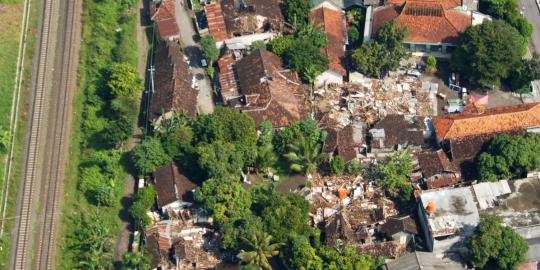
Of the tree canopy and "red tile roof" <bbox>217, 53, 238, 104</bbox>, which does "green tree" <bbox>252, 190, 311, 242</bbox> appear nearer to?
the tree canopy

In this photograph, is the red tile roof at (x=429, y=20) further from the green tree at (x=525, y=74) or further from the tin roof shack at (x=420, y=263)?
the tin roof shack at (x=420, y=263)

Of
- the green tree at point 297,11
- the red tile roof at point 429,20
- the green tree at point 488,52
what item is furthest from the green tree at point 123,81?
the green tree at point 488,52

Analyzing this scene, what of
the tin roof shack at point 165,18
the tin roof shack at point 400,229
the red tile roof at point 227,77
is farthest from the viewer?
the tin roof shack at point 165,18

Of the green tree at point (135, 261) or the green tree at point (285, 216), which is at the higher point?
the green tree at point (285, 216)

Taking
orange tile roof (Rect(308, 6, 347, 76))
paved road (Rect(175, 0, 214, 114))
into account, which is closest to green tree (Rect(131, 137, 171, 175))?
paved road (Rect(175, 0, 214, 114))

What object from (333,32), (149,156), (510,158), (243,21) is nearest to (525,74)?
(510,158)
